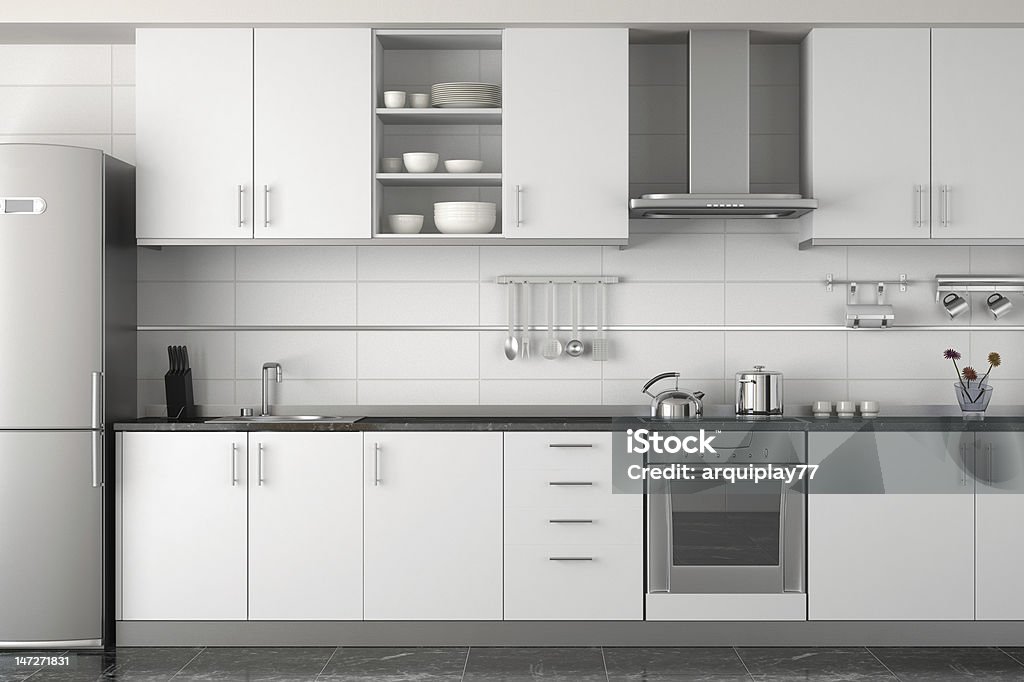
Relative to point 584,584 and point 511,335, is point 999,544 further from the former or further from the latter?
point 511,335

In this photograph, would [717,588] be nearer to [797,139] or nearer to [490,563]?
[490,563]

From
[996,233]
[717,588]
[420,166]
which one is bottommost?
[717,588]

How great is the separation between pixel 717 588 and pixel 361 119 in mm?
2161

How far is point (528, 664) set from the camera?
11.0 feet

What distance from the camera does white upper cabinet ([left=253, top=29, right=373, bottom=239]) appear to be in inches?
143

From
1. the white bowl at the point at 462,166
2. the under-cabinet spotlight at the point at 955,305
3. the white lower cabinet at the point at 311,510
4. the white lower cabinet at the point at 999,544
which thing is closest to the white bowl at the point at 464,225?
the white bowl at the point at 462,166

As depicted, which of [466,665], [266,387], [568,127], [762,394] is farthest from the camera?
[266,387]

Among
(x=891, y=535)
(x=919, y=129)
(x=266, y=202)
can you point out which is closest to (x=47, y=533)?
(x=266, y=202)

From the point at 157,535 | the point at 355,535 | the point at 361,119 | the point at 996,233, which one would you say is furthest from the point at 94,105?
the point at 996,233

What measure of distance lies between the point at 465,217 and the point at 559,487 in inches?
42.0

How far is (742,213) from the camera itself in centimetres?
379

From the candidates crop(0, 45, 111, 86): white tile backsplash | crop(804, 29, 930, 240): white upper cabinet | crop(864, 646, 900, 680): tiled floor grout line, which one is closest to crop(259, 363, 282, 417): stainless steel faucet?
crop(0, 45, 111, 86): white tile backsplash

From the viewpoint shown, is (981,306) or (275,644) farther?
(981,306)

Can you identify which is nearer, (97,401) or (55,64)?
(97,401)
